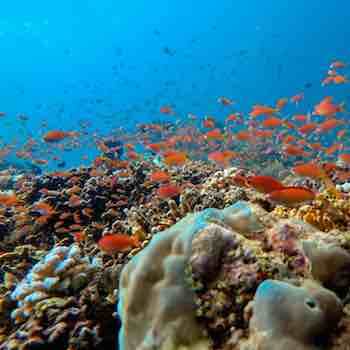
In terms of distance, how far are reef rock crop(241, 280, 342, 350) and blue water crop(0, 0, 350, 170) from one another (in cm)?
9856

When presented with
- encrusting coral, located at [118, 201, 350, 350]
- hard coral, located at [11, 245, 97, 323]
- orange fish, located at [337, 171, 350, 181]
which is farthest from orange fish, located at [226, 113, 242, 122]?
encrusting coral, located at [118, 201, 350, 350]

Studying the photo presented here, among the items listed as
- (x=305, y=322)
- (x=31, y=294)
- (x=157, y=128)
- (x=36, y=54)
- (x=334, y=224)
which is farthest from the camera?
(x=36, y=54)

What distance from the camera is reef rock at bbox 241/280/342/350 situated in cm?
213

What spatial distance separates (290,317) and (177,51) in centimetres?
14468

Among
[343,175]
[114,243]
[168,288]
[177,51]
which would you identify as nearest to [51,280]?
[114,243]

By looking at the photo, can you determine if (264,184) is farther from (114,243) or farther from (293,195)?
(114,243)

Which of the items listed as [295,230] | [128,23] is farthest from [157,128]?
[128,23]

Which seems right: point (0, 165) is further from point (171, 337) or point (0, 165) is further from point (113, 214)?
point (171, 337)

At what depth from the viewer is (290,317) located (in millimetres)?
2180

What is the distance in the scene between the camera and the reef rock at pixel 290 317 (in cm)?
213

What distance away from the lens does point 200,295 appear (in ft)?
8.67

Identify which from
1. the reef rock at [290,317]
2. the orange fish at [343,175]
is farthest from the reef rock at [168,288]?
the orange fish at [343,175]

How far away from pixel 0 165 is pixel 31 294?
72.9 ft

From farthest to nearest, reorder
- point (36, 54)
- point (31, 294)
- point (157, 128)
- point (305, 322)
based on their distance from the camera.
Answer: point (36, 54) → point (157, 128) → point (31, 294) → point (305, 322)
